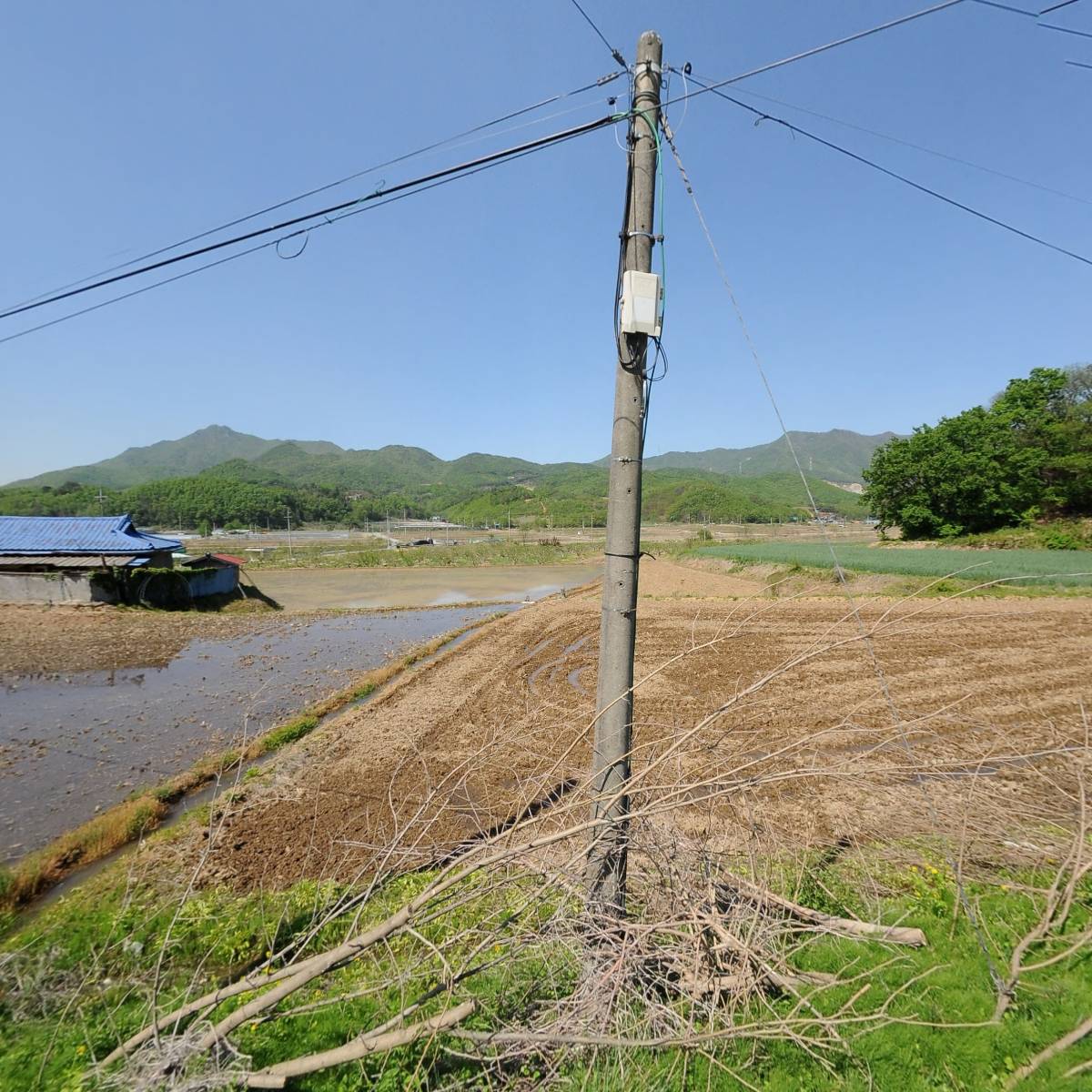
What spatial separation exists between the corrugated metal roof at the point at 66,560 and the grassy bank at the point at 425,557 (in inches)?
817

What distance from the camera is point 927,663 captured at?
12.3 m

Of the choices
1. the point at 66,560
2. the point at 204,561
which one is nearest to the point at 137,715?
the point at 66,560

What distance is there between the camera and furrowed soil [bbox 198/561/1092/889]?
2846 mm

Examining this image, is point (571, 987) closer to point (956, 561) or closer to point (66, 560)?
point (66, 560)

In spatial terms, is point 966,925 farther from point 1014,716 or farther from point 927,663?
point 927,663

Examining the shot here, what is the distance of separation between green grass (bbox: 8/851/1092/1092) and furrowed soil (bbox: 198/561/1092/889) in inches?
20.0

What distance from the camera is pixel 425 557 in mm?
52469

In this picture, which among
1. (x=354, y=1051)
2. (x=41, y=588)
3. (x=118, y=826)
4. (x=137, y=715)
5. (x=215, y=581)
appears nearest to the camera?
(x=354, y=1051)

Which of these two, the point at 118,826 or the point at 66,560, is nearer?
the point at 118,826

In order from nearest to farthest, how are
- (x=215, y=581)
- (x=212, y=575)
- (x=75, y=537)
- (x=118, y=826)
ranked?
(x=118, y=826), (x=75, y=537), (x=212, y=575), (x=215, y=581)

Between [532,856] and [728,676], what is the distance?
10.3 metres


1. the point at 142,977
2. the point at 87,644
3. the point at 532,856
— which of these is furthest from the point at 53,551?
the point at 532,856

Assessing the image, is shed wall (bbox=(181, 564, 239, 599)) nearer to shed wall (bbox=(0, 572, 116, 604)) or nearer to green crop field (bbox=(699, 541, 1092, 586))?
shed wall (bbox=(0, 572, 116, 604))

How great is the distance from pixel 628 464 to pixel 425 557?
51.0 m
